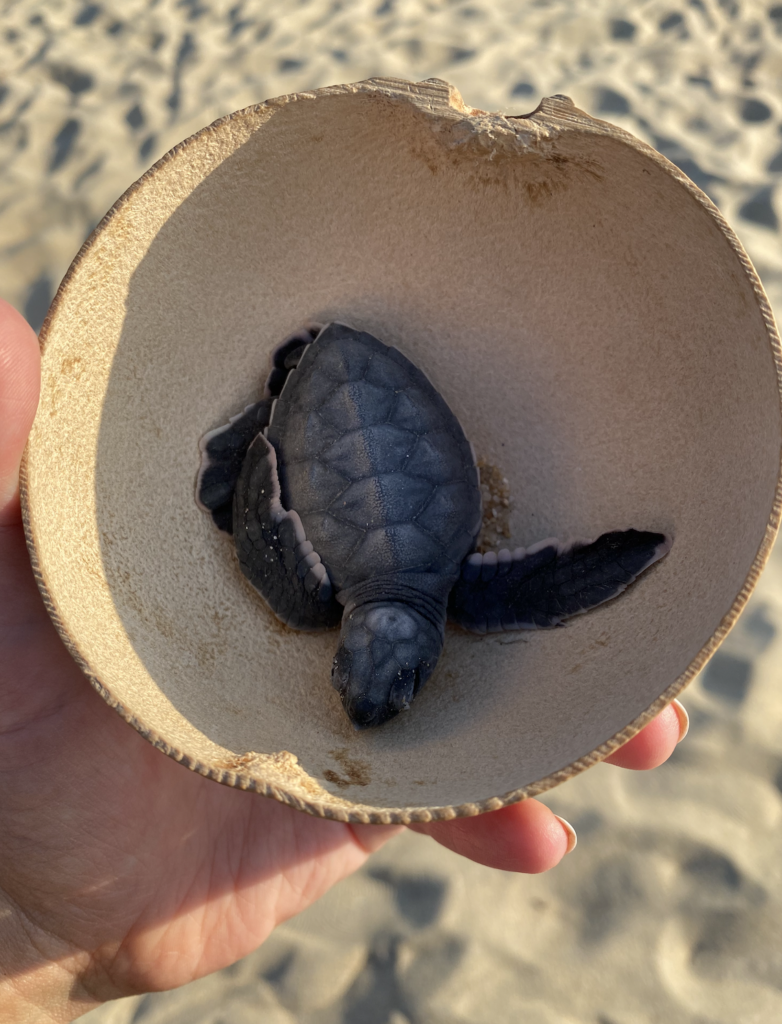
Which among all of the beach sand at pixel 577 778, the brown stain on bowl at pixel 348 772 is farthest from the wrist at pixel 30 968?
the brown stain on bowl at pixel 348 772

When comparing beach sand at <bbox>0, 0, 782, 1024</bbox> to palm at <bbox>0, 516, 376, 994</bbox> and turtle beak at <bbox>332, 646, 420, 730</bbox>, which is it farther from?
turtle beak at <bbox>332, 646, 420, 730</bbox>

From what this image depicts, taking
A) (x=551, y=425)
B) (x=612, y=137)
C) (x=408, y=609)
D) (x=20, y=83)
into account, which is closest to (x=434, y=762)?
(x=408, y=609)

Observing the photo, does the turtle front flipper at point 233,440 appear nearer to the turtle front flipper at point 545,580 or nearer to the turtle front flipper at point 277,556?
the turtle front flipper at point 277,556

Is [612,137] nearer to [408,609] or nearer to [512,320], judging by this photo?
[512,320]

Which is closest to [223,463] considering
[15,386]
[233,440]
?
[233,440]

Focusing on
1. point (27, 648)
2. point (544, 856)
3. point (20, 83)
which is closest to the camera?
point (27, 648)

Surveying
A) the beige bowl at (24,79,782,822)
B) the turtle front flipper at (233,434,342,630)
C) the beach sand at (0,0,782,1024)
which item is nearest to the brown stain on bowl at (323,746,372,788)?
the beige bowl at (24,79,782,822)
